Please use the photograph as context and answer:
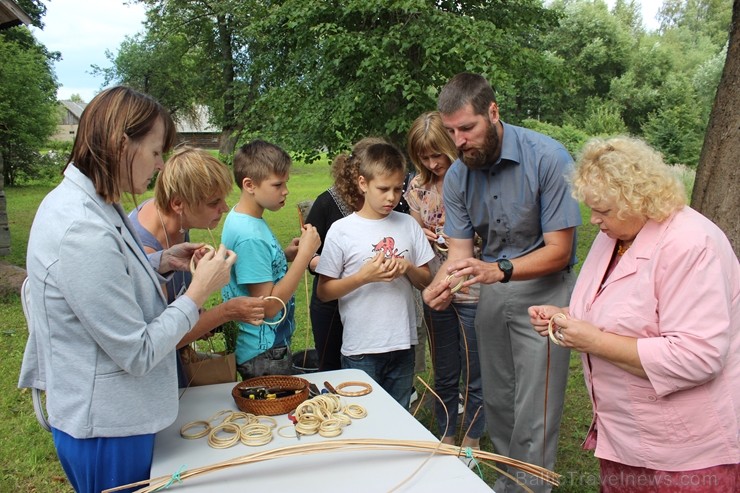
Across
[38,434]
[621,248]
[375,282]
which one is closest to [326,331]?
[375,282]

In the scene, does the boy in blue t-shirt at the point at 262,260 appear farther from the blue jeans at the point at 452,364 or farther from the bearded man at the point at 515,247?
the blue jeans at the point at 452,364

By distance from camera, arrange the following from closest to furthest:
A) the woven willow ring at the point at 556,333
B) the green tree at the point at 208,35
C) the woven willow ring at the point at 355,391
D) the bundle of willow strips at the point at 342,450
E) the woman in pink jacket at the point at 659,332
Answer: the bundle of willow strips at the point at 342,450
the woman in pink jacket at the point at 659,332
the woven willow ring at the point at 556,333
the woven willow ring at the point at 355,391
the green tree at the point at 208,35

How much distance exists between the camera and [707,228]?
74.2 inches

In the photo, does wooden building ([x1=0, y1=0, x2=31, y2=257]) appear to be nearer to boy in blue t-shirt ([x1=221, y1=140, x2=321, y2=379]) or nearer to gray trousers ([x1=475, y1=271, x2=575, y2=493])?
boy in blue t-shirt ([x1=221, y1=140, x2=321, y2=379])

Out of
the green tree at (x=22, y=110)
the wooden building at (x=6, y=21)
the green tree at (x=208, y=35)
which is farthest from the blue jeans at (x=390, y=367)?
the green tree at (x=22, y=110)

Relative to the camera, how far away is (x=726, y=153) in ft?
14.3

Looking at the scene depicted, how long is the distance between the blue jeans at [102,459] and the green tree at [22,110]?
18.6 meters

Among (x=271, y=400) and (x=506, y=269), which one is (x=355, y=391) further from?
(x=506, y=269)

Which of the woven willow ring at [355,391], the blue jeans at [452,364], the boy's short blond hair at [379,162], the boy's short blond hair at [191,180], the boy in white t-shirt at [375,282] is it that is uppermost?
the boy's short blond hair at [379,162]

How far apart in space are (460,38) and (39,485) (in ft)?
18.7

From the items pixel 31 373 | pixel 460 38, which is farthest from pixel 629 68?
pixel 31 373

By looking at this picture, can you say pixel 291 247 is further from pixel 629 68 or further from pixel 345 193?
pixel 629 68

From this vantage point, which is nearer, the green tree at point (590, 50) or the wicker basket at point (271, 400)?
the wicker basket at point (271, 400)

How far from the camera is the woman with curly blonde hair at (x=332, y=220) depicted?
135 inches
